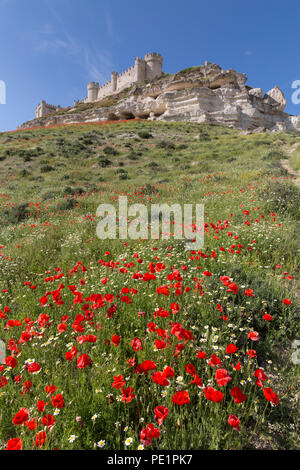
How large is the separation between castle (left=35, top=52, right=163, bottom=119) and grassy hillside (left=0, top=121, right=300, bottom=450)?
81932 mm

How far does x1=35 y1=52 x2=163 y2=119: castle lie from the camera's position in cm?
7038

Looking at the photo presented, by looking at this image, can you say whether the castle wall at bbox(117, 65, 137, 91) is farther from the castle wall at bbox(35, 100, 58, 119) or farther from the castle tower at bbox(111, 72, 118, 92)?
the castle wall at bbox(35, 100, 58, 119)

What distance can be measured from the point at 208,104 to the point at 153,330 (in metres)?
51.1

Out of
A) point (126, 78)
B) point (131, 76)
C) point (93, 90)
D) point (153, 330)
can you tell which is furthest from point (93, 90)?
point (153, 330)

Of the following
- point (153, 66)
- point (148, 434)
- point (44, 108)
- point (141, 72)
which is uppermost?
point (153, 66)

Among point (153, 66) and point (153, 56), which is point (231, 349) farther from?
point (153, 56)

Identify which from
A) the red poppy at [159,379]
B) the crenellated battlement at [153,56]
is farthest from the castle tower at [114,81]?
the red poppy at [159,379]

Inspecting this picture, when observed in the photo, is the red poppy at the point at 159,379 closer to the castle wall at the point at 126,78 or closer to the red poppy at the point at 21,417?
the red poppy at the point at 21,417

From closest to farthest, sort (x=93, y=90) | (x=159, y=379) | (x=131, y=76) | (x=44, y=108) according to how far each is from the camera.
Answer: (x=159, y=379), (x=131, y=76), (x=93, y=90), (x=44, y=108)

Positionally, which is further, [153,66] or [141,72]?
[153,66]

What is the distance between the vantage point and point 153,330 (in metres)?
1.80

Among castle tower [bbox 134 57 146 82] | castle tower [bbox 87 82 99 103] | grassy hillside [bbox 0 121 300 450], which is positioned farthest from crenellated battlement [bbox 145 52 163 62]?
grassy hillside [bbox 0 121 300 450]
